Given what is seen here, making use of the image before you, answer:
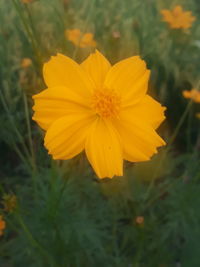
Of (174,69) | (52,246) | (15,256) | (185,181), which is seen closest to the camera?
(52,246)

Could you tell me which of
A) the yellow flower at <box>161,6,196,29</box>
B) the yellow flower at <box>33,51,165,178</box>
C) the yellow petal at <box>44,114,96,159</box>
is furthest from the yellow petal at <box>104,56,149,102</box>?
the yellow flower at <box>161,6,196,29</box>

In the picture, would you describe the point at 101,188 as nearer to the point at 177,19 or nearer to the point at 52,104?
the point at 52,104

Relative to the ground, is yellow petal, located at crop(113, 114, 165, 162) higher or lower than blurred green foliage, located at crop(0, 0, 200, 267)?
higher

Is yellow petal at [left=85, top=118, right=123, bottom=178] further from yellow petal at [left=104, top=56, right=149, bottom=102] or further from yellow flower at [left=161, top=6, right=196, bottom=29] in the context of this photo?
yellow flower at [left=161, top=6, right=196, bottom=29]

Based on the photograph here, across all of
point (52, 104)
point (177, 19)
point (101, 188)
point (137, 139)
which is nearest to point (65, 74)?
point (52, 104)

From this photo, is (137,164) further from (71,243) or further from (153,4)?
(153,4)

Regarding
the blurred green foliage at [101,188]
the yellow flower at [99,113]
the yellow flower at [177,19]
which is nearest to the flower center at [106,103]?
the yellow flower at [99,113]

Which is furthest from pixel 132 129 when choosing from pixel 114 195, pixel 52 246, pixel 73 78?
pixel 114 195
